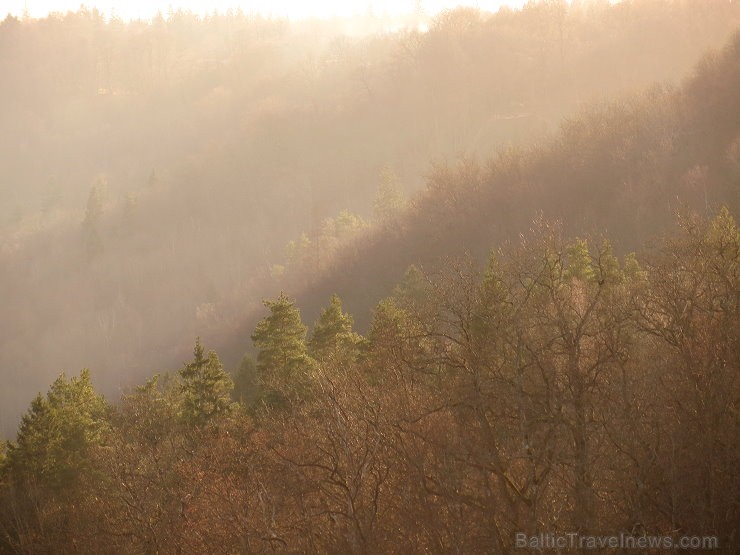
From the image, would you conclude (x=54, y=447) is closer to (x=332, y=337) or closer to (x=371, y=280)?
(x=332, y=337)

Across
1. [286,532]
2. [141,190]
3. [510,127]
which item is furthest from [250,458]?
[141,190]

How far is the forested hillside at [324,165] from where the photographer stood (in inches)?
2608

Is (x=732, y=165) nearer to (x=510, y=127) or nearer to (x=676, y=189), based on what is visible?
(x=676, y=189)

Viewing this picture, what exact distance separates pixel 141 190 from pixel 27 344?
118 ft

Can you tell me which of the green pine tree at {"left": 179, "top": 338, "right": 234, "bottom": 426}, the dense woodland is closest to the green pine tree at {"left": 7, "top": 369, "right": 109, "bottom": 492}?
the dense woodland

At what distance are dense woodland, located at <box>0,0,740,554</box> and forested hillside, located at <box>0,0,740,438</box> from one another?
Answer: 17.6 inches

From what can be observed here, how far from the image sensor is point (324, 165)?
11588 cm

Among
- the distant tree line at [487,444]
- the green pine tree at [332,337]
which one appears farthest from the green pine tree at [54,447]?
the green pine tree at [332,337]

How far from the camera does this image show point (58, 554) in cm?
2638

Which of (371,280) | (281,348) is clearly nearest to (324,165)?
(371,280)

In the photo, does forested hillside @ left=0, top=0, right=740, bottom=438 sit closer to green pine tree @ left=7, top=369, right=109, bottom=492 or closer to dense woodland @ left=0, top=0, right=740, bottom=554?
dense woodland @ left=0, top=0, right=740, bottom=554

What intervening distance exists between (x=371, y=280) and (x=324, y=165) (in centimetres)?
4840

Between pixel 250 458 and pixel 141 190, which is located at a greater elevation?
pixel 141 190

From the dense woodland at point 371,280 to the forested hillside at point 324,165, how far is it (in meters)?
0.45
